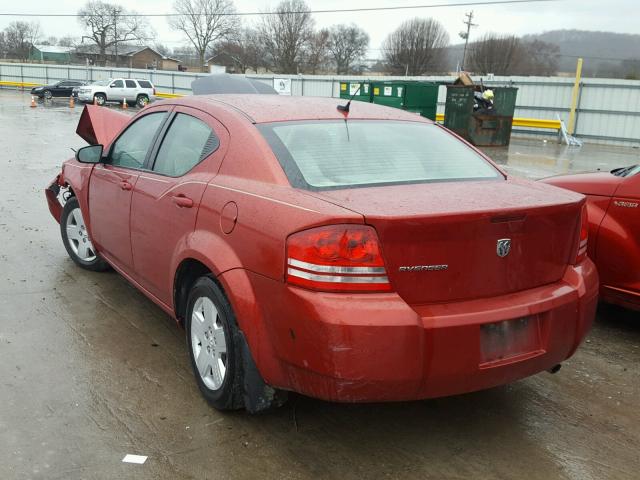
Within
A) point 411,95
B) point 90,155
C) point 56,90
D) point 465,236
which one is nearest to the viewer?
point 465,236

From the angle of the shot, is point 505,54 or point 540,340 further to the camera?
point 505,54

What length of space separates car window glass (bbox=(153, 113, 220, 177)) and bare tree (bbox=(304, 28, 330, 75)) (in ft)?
231

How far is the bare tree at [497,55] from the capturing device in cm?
7889

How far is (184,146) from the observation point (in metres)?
3.81

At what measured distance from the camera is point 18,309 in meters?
4.58

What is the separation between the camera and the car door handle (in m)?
3.39

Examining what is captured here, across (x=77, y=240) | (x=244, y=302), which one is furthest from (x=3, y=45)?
(x=244, y=302)

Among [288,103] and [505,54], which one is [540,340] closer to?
[288,103]

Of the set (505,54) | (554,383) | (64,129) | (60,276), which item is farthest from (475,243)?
(505,54)

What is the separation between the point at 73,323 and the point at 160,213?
1.27m

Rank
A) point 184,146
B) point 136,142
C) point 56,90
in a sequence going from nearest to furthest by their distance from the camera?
point 184,146
point 136,142
point 56,90

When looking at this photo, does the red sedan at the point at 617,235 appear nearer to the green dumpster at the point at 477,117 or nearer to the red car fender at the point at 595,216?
the red car fender at the point at 595,216

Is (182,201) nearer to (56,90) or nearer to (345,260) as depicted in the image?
(345,260)

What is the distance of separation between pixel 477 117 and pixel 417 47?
6395cm
